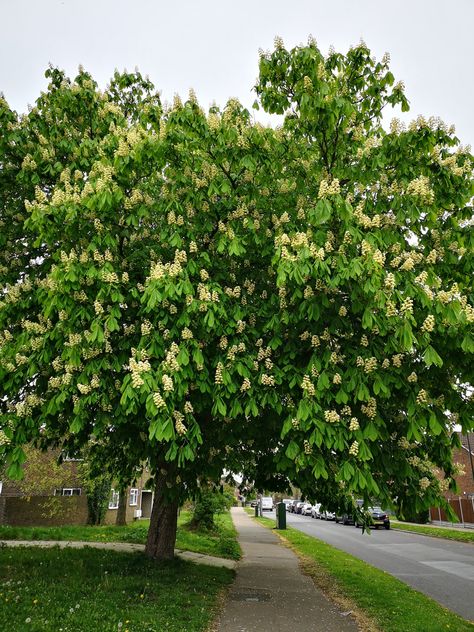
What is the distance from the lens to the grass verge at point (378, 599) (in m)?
8.61

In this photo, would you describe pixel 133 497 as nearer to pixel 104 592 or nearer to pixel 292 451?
pixel 104 592

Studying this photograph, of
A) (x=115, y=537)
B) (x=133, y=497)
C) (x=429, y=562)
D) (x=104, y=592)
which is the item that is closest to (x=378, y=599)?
(x=104, y=592)

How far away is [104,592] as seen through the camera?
8.75 metres

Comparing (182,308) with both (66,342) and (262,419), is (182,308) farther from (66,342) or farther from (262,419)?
(262,419)

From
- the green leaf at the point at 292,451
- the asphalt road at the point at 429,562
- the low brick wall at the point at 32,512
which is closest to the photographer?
the green leaf at the point at 292,451

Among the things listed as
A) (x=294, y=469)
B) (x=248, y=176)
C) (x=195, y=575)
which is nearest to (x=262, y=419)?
(x=294, y=469)

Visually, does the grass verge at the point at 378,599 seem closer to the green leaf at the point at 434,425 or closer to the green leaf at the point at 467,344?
the green leaf at the point at 434,425

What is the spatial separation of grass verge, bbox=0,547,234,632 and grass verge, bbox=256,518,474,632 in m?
2.62

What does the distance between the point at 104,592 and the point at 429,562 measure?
13.6 m

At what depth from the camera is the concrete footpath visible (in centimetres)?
832

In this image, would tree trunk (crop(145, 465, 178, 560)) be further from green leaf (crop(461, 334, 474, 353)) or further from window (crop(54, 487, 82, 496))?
window (crop(54, 487, 82, 496))

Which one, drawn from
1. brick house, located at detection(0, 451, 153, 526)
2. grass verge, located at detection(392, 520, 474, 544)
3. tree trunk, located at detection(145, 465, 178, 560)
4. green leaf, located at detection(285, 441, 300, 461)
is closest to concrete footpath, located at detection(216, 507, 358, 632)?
tree trunk, located at detection(145, 465, 178, 560)

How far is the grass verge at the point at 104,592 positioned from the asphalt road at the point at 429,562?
501 cm

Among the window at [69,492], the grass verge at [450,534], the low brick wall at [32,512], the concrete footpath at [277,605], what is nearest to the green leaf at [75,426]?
the concrete footpath at [277,605]
